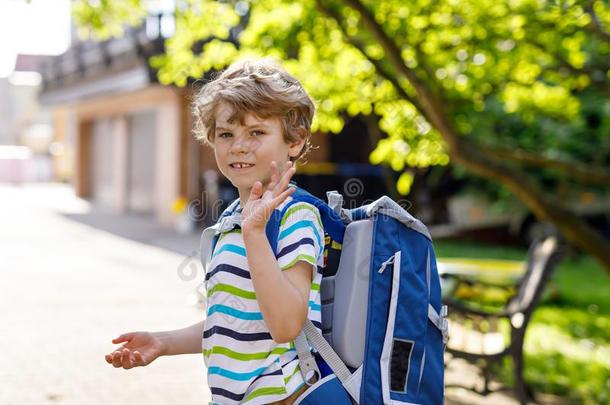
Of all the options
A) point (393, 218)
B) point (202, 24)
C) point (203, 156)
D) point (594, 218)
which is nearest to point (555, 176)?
point (594, 218)

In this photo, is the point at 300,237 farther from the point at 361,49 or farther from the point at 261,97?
the point at 361,49

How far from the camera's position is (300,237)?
196cm

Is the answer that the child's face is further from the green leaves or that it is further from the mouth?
the green leaves

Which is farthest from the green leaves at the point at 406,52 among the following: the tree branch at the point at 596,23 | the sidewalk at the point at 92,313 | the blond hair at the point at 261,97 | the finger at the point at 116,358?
the finger at the point at 116,358

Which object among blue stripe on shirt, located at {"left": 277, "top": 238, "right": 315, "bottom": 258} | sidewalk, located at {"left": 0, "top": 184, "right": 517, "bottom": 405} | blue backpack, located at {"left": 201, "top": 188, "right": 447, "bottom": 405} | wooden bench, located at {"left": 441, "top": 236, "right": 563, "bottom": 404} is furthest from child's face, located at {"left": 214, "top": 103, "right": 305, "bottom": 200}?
wooden bench, located at {"left": 441, "top": 236, "right": 563, "bottom": 404}

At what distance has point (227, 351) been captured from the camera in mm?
2041

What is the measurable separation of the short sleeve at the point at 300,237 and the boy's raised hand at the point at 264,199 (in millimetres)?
73

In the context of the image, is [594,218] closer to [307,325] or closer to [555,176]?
[555,176]

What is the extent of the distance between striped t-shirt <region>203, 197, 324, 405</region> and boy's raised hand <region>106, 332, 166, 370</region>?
27cm

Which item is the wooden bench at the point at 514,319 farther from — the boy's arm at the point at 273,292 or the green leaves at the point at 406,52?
the boy's arm at the point at 273,292

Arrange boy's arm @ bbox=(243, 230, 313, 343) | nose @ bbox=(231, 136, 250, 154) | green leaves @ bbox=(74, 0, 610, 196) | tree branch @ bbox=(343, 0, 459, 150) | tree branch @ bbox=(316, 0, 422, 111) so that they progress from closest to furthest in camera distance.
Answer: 1. boy's arm @ bbox=(243, 230, 313, 343)
2. nose @ bbox=(231, 136, 250, 154)
3. tree branch @ bbox=(343, 0, 459, 150)
4. tree branch @ bbox=(316, 0, 422, 111)
5. green leaves @ bbox=(74, 0, 610, 196)

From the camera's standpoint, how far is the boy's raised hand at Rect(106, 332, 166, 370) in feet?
7.40

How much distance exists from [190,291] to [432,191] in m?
11.9

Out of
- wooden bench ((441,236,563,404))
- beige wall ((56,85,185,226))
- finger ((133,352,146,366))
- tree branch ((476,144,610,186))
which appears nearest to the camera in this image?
finger ((133,352,146,366))
